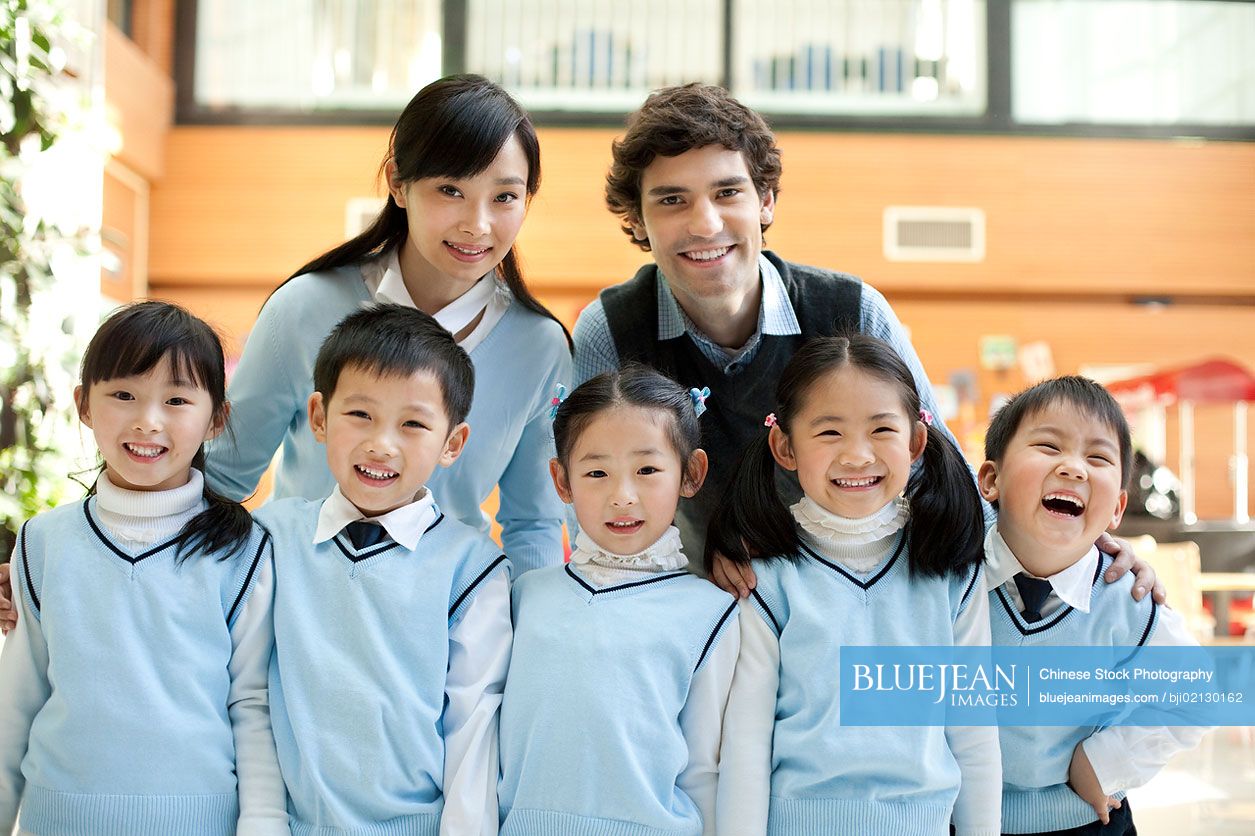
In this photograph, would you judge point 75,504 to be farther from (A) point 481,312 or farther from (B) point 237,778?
(A) point 481,312

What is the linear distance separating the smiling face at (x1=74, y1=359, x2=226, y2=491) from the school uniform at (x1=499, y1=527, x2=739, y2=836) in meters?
0.53

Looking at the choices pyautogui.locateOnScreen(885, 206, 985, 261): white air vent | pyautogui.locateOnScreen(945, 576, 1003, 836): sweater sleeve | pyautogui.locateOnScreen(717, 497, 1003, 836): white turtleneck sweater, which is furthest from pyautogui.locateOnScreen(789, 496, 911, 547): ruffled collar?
pyautogui.locateOnScreen(885, 206, 985, 261): white air vent

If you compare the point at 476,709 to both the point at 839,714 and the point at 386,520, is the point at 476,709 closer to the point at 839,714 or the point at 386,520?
the point at 386,520

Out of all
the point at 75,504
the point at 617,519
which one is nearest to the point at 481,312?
the point at 617,519

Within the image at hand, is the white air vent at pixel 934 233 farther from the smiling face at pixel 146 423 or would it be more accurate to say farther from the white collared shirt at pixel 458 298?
the smiling face at pixel 146 423

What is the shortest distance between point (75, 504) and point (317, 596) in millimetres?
369

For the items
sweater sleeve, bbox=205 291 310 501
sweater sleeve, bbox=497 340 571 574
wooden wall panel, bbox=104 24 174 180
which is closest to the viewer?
sweater sleeve, bbox=205 291 310 501

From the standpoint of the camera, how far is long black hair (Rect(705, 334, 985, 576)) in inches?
63.4

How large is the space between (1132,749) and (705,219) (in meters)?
1.06

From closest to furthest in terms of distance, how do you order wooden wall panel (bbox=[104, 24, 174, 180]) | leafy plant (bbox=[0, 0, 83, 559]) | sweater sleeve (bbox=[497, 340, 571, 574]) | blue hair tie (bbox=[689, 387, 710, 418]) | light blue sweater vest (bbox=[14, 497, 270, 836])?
light blue sweater vest (bbox=[14, 497, 270, 836])
blue hair tie (bbox=[689, 387, 710, 418])
sweater sleeve (bbox=[497, 340, 571, 574])
leafy plant (bbox=[0, 0, 83, 559])
wooden wall panel (bbox=[104, 24, 174, 180])

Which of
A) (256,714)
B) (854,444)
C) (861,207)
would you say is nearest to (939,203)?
(861,207)

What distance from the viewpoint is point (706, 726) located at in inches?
60.1

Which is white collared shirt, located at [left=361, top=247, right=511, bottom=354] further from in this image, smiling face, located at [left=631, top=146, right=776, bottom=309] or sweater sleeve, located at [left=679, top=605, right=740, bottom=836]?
sweater sleeve, located at [left=679, top=605, right=740, bottom=836]

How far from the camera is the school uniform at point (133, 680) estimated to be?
4.66 ft
